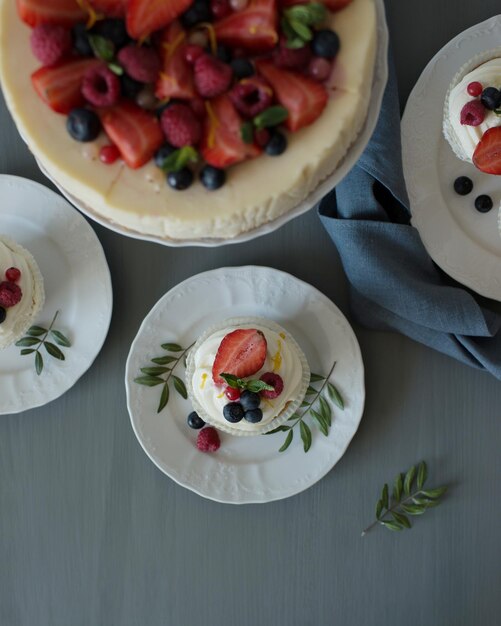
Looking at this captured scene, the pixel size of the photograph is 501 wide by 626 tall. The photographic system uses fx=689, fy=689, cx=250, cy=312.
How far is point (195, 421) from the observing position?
5.20ft

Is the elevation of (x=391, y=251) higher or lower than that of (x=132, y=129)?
lower

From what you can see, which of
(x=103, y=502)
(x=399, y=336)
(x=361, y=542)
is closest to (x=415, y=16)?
(x=399, y=336)

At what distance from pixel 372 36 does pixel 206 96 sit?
27 centimetres

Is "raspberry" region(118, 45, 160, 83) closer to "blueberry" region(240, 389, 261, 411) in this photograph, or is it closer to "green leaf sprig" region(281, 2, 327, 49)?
"green leaf sprig" region(281, 2, 327, 49)

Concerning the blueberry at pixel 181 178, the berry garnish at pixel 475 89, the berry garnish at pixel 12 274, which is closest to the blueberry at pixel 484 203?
the berry garnish at pixel 475 89

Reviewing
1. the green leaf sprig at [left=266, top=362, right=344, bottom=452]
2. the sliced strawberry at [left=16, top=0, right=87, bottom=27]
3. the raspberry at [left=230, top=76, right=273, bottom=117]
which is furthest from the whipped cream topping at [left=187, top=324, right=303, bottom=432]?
the sliced strawberry at [left=16, top=0, right=87, bottom=27]

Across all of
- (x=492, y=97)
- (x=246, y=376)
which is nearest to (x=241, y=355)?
(x=246, y=376)

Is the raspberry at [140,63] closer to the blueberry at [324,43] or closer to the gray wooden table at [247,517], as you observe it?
the blueberry at [324,43]

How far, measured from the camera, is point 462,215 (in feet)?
5.08

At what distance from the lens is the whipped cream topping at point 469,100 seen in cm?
141

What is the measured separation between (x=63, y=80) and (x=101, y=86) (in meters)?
0.06

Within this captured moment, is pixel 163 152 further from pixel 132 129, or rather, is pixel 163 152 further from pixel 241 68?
pixel 241 68

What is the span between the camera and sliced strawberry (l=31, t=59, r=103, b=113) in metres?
0.97

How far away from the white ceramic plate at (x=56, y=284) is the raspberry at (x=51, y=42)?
63 cm
